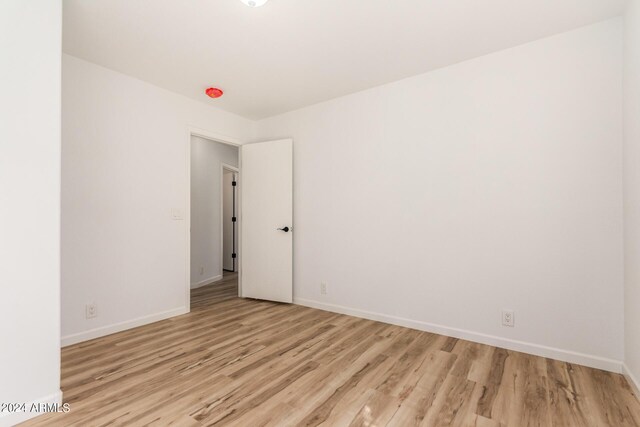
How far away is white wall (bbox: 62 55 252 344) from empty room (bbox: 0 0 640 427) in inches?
0.7

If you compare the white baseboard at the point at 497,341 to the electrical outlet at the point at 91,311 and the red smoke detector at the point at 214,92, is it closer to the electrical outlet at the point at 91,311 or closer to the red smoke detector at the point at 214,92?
the electrical outlet at the point at 91,311

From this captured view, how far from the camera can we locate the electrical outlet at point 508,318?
8.19ft

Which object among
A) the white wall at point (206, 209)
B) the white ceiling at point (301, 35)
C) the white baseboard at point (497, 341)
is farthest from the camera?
the white wall at point (206, 209)

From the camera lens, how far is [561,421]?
1.62m

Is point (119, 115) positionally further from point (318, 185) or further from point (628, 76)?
point (628, 76)

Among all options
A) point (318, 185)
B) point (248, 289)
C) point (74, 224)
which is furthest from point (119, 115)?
point (248, 289)

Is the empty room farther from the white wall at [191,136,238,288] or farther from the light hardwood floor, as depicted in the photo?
the white wall at [191,136,238,288]

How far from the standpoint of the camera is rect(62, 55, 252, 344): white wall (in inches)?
103

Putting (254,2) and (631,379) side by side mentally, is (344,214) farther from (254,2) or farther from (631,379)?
(631,379)
